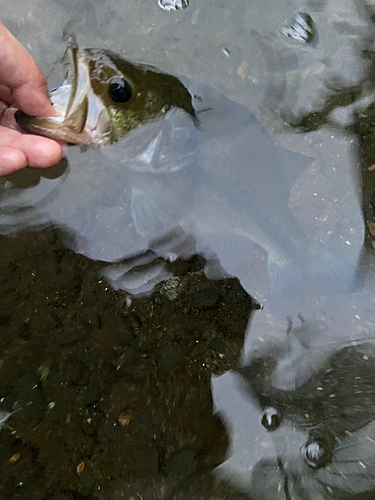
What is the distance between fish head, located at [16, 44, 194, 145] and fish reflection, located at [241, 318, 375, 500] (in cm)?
170

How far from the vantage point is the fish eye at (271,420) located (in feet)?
6.50

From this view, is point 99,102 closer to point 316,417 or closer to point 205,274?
point 205,274

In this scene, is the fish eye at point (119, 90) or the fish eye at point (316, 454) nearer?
the fish eye at point (119, 90)

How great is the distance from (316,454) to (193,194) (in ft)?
5.87

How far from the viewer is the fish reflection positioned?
192 cm

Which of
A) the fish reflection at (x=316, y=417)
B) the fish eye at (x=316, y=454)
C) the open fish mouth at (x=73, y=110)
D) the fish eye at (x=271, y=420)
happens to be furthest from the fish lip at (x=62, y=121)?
the fish eye at (x=316, y=454)

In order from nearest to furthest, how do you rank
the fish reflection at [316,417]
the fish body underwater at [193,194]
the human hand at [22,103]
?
the human hand at [22,103], the fish reflection at [316,417], the fish body underwater at [193,194]

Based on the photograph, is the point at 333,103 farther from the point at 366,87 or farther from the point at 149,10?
the point at 149,10

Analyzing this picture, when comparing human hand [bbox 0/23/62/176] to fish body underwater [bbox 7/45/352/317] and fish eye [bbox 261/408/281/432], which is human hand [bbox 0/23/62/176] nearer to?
fish body underwater [bbox 7/45/352/317]

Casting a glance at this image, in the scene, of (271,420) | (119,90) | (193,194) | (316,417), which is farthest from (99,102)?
(316,417)

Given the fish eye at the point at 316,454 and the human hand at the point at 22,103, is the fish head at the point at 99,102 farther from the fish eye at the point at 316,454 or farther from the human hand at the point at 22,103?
the fish eye at the point at 316,454

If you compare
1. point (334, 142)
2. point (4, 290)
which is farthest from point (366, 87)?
point (4, 290)

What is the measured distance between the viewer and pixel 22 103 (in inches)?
73.2

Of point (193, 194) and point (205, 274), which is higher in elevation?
point (193, 194)
